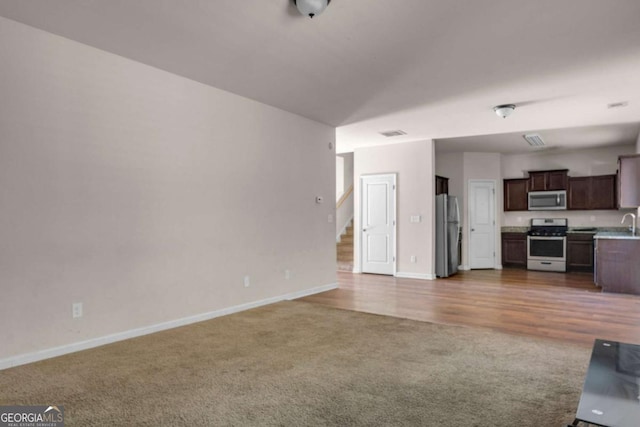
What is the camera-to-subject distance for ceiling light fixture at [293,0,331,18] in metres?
2.61

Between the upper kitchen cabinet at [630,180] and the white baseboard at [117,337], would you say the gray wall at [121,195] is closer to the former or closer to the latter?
the white baseboard at [117,337]

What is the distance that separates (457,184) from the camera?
28.8 feet

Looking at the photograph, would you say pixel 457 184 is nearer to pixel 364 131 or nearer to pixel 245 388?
pixel 364 131

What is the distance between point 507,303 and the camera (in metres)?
5.04

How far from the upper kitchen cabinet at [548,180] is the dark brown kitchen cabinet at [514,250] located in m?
1.11

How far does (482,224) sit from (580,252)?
194 centimetres

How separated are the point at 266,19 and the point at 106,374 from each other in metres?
2.79

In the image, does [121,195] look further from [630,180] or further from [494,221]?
[494,221]

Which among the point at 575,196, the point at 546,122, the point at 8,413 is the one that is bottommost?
the point at 8,413

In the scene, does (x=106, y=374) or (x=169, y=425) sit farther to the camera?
(x=106, y=374)

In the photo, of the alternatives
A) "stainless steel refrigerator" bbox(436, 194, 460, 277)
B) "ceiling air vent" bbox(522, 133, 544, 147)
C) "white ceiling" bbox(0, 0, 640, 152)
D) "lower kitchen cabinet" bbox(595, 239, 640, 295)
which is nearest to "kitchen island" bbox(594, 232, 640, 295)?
"lower kitchen cabinet" bbox(595, 239, 640, 295)

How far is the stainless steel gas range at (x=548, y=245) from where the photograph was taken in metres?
8.25

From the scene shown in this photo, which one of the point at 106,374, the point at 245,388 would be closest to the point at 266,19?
the point at 245,388

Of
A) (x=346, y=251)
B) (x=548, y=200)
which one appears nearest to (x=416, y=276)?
(x=346, y=251)
